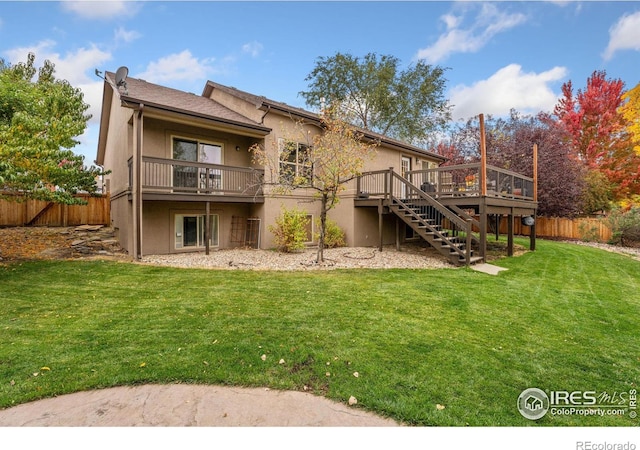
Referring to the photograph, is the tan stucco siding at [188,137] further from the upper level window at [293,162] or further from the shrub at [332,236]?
the shrub at [332,236]

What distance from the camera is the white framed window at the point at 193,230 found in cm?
1123

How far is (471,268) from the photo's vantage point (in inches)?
353

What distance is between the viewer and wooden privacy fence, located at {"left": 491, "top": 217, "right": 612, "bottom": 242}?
17.4m

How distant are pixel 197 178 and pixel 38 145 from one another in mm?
4510

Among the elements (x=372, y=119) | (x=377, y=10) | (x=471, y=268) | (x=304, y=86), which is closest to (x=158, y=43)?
(x=377, y=10)

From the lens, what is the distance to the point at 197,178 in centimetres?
1088

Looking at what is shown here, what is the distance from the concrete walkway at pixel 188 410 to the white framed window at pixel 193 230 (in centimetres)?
880

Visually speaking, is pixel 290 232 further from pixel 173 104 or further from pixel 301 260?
pixel 173 104

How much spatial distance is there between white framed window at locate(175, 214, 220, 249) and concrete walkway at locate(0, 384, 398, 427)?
8.80 m

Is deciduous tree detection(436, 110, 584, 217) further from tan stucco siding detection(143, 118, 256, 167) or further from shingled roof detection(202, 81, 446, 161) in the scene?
tan stucco siding detection(143, 118, 256, 167)
